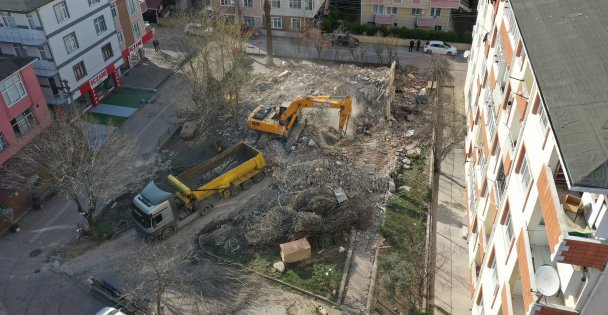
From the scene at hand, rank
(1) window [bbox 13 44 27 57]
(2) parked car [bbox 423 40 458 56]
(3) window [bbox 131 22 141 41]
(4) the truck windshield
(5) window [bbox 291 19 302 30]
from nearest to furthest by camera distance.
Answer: (4) the truck windshield → (1) window [bbox 13 44 27 57] → (3) window [bbox 131 22 141 41] → (2) parked car [bbox 423 40 458 56] → (5) window [bbox 291 19 302 30]

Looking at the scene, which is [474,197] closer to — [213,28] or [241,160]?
[241,160]

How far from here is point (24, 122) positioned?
3553 cm

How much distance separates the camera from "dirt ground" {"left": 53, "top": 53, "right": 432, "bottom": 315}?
26781mm

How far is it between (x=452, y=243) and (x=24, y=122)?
30.6 m

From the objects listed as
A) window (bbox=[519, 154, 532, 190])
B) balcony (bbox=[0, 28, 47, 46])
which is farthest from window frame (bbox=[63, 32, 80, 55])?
window (bbox=[519, 154, 532, 190])

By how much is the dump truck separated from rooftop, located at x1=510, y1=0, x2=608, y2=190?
18830mm

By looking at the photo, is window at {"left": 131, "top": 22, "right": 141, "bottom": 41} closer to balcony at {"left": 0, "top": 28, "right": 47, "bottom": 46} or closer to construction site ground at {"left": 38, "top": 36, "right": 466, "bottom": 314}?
construction site ground at {"left": 38, "top": 36, "right": 466, "bottom": 314}

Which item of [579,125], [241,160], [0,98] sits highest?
[579,125]

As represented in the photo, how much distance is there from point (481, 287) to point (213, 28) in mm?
29027

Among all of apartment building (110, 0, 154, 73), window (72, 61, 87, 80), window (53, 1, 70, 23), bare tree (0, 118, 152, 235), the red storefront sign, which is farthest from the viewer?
the red storefront sign

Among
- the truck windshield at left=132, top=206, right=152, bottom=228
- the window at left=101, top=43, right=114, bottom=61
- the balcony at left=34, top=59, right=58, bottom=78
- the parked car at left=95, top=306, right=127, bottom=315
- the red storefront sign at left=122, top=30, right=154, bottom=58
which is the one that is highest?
the balcony at left=34, top=59, right=58, bottom=78

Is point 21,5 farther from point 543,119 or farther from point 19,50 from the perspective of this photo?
point 543,119

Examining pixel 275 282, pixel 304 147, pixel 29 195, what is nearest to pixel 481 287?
pixel 275 282

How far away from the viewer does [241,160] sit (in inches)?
1340
